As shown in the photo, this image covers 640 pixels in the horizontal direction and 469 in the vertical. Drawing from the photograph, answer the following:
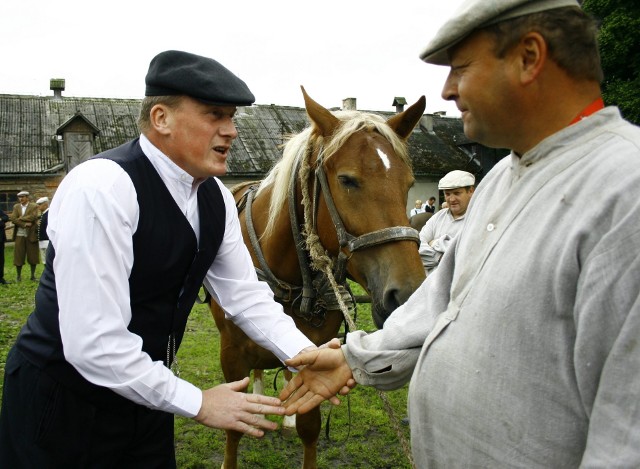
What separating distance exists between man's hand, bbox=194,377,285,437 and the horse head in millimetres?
838

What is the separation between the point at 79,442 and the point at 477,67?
1849mm

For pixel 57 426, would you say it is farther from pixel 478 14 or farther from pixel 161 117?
pixel 478 14

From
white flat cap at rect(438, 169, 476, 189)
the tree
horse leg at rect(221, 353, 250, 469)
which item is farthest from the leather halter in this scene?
the tree

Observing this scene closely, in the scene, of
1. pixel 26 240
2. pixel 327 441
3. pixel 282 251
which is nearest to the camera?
pixel 282 251

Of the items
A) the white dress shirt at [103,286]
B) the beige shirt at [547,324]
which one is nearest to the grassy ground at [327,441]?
Result: the white dress shirt at [103,286]

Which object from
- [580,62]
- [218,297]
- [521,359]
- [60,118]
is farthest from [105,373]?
[60,118]

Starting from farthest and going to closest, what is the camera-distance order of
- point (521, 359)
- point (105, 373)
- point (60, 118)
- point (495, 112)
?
point (60, 118) → point (105, 373) → point (495, 112) → point (521, 359)

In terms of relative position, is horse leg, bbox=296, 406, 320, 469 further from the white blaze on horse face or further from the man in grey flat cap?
the man in grey flat cap

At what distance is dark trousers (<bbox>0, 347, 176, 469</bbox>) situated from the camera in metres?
1.84

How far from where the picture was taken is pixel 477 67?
1213 millimetres

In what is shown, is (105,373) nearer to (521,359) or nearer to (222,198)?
(222,198)

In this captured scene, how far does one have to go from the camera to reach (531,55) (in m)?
1.13

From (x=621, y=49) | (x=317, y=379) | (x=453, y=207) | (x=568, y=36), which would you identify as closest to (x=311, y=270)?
(x=317, y=379)

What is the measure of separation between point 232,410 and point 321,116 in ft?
5.47
